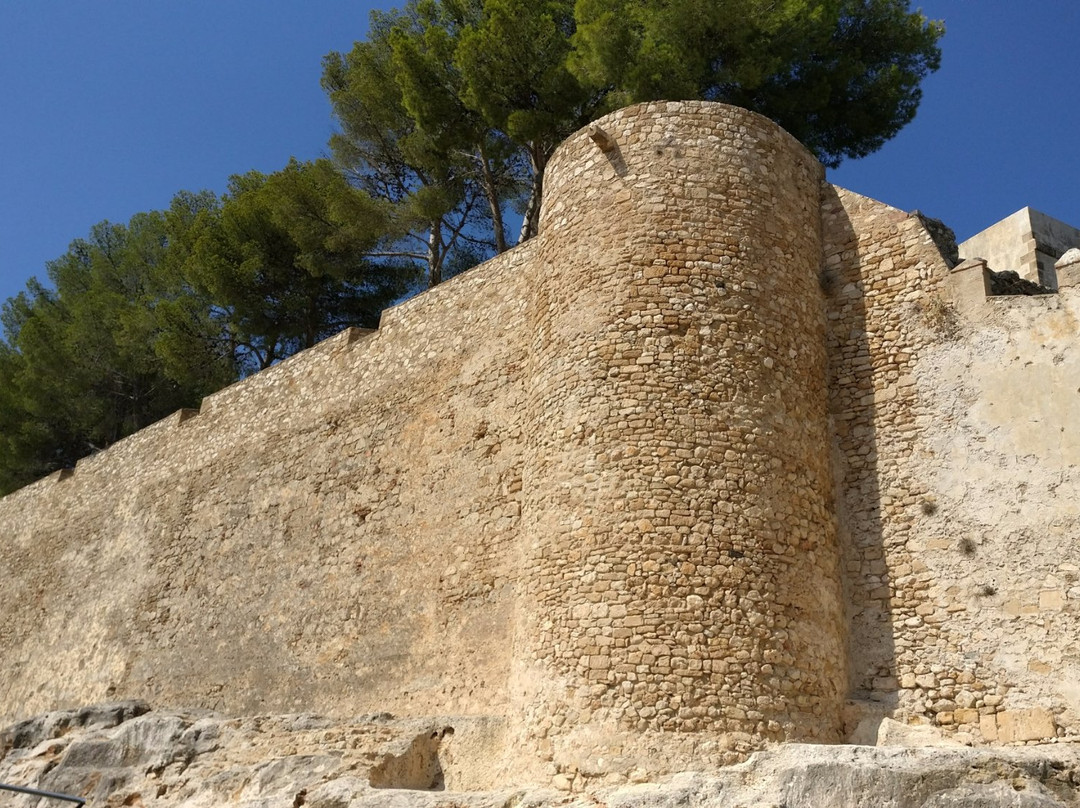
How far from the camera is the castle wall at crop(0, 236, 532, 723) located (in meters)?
9.48

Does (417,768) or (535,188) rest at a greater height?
(535,188)

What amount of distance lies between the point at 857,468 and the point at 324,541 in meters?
5.31

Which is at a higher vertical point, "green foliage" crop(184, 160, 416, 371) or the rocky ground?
"green foliage" crop(184, 160, 416, 371)

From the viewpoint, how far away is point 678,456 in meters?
7.52

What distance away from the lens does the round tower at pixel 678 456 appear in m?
6.96

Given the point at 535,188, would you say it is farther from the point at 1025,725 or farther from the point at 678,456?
the point at 1025,725

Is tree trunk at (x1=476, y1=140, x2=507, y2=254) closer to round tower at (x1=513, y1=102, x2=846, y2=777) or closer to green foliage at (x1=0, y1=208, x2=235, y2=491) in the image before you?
round tower at (x1=513, y1=102, x2=846, y2=777)

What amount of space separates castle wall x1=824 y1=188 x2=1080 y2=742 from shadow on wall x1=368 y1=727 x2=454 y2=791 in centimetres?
297

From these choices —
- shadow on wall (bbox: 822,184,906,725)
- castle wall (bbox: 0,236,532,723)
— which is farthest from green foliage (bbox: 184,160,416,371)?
shadow on wall (bbox: 822,184,906,725)

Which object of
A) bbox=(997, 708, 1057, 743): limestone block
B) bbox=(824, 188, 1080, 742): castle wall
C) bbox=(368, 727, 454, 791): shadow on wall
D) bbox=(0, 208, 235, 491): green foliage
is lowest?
bbox=(368, 727, 454, 791): shadow on wall

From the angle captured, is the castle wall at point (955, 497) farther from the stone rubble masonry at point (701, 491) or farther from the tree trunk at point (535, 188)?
the tree trunk at point (535, 188)

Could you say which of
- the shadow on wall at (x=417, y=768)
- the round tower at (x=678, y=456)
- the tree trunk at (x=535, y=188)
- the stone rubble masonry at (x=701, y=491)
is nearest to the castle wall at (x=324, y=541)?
the stone rubble masonry at (x=701, y=491)

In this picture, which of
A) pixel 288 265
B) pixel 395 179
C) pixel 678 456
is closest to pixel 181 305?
pixel 288 265

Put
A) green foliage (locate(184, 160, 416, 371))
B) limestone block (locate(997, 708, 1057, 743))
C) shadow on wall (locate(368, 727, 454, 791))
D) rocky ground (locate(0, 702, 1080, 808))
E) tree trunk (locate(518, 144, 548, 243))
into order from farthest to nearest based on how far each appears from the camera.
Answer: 1. green foliage (locate(184, 160, 416, 371))
2. tree trunk (locate(518, 144, 548, 243))
3. shadow on wall (locate(368, 727, 454, 791))
4. limestone block (locate(997, 708, 1057, 743))
5. rocky ground (locate(0, 702, 1080, 808))
